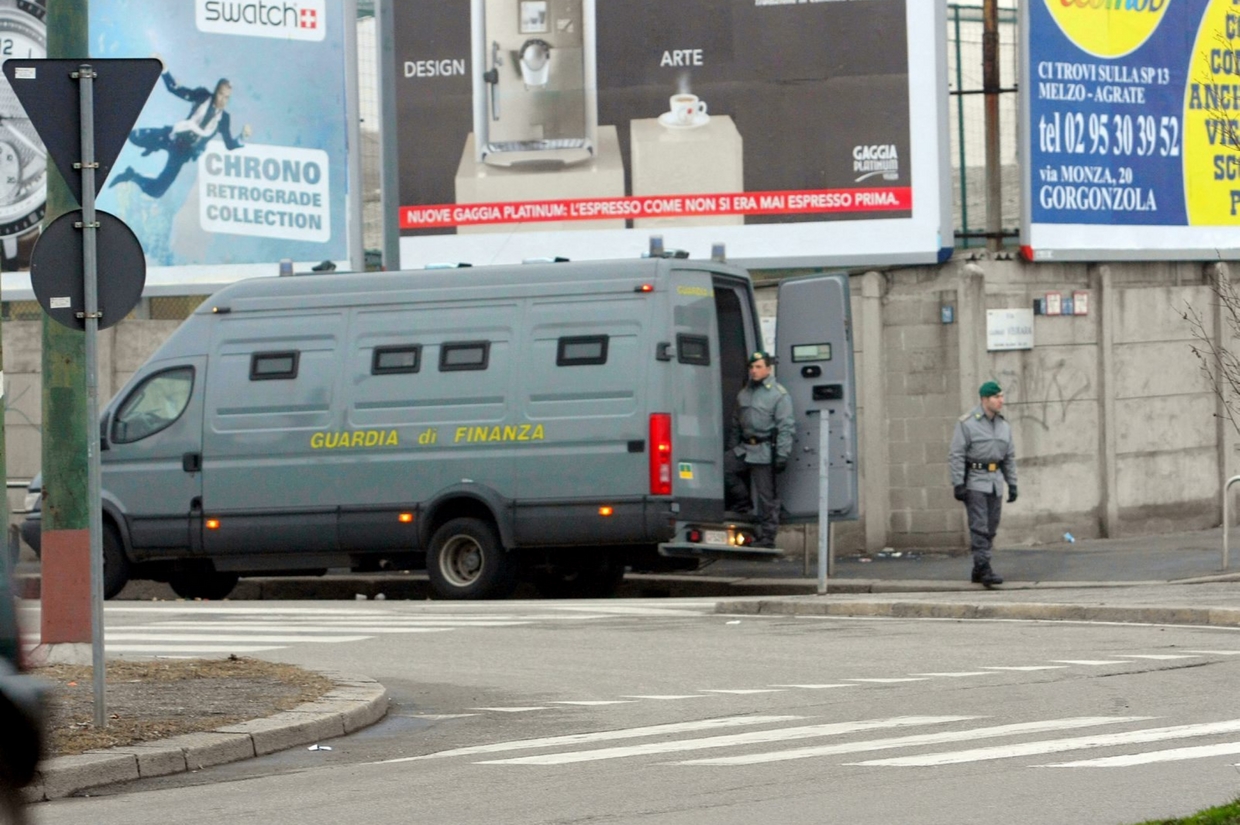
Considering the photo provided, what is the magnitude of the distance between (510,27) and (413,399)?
18.6 ft

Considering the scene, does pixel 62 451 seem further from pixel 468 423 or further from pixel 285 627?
pixel 468 423

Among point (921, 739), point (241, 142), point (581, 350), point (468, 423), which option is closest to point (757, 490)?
point (581, 350)

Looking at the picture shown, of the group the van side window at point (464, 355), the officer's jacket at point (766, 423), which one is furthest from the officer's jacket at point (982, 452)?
the van side window at point (464, 355)

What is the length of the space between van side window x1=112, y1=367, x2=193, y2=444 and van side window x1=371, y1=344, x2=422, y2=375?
1923 millimetres

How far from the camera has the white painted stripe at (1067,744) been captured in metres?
8.21

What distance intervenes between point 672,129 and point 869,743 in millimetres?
13589

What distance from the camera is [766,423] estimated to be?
59.5ft

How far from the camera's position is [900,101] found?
2120cm

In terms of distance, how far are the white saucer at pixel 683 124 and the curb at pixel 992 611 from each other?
22.5 feet

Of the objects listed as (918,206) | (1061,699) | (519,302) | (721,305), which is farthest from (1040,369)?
(1061,699)

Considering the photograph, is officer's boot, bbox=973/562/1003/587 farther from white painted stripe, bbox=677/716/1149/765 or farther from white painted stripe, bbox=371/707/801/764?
white painted stripe, bbox=677/716/1149/765

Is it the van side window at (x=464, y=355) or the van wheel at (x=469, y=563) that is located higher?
the van side window at (x=464, y=355)

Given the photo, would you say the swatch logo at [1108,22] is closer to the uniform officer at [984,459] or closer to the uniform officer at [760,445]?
the uniform officer at [984,459]

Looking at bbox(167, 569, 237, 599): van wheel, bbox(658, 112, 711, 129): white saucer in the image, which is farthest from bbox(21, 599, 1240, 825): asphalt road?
bbox(658, 112, 711, 129): white saucer
